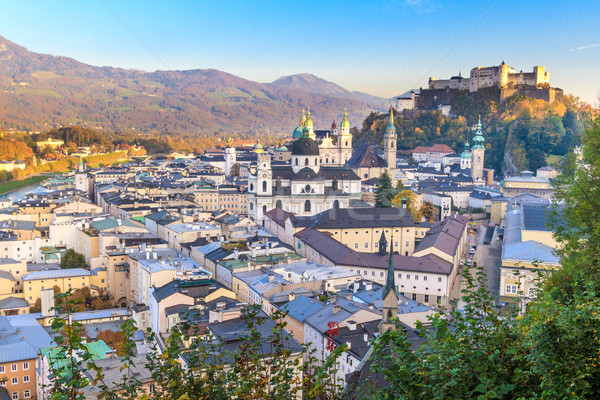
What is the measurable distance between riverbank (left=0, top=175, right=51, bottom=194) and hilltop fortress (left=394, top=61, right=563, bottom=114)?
197 feet

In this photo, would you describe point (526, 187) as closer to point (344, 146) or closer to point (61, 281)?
point (344, 146)

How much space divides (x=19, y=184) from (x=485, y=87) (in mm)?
72335

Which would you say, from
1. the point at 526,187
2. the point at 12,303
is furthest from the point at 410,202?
the point at 12,303

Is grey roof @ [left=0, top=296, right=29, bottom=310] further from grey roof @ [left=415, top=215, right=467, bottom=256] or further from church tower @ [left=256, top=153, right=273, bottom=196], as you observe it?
church tower @ [left=256, top=153, right=273, bottom=196]

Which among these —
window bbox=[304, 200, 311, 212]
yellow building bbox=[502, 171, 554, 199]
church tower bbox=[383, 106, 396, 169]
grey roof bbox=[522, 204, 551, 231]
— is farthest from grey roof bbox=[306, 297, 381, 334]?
church tower bbox=[383, 106, 396, 169]

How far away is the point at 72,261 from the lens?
34750 mm

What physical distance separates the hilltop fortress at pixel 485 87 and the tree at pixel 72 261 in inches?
2811

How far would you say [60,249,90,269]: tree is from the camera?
34.5 metres

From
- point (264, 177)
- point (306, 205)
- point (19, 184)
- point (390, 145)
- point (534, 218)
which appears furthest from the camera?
point (19, 184)

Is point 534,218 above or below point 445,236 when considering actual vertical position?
above

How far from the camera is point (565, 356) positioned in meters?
5.21

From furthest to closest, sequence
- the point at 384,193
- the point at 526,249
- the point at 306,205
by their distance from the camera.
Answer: the point at 384,193
the point at 306,205
the point at 526,249

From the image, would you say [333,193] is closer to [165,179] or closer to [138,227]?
[138,227]

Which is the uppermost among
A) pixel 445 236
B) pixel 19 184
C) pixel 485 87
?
pixel 485 87
